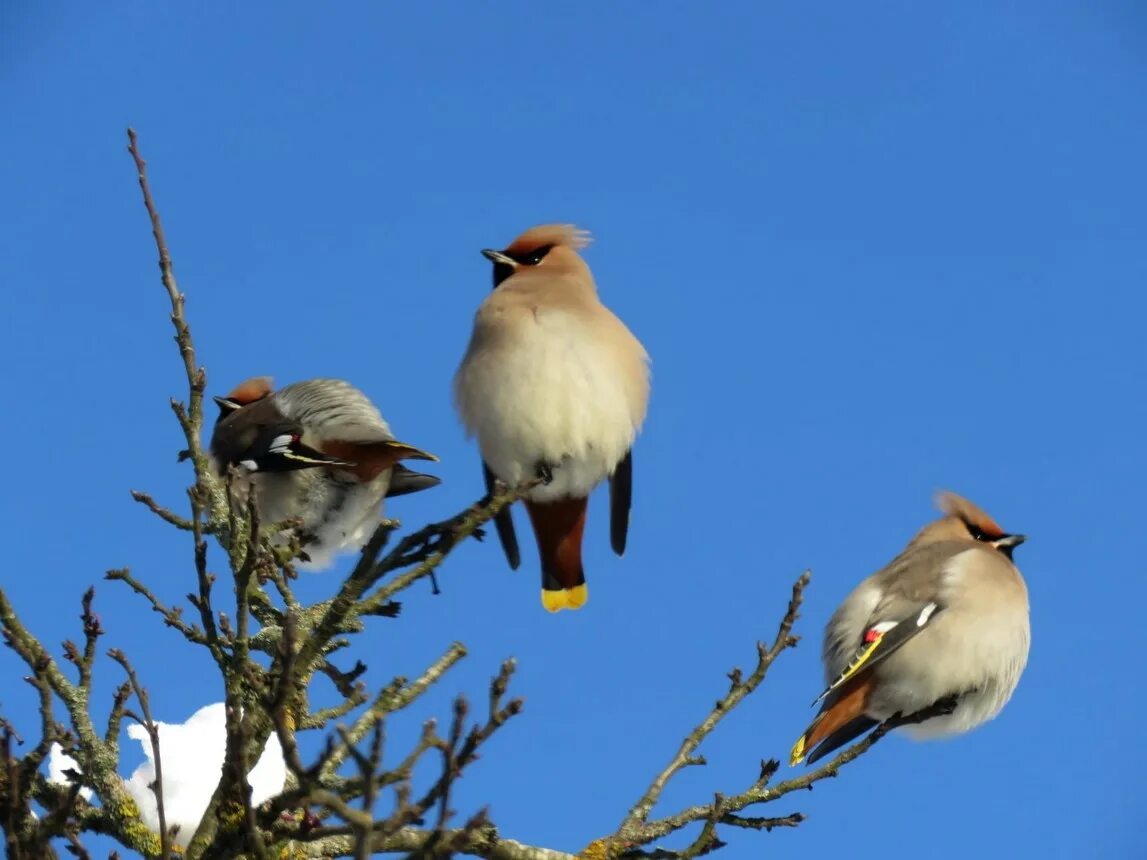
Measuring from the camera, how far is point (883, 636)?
5.01 meters

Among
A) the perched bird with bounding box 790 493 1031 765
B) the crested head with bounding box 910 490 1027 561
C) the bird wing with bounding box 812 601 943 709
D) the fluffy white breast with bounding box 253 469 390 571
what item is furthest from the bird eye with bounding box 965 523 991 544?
the fluffy white breast with bounding box 253 469 390 571

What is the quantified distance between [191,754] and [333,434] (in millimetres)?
2456

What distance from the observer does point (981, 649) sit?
5047mm

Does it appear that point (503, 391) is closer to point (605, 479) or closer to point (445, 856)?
point (605, 479)

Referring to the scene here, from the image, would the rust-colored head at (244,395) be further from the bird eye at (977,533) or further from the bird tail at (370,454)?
the bird eye at (977,533)

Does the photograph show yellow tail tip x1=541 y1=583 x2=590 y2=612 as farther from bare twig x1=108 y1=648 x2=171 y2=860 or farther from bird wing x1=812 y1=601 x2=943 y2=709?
bare twig x1=108 y1=648 x2=171 y2=860

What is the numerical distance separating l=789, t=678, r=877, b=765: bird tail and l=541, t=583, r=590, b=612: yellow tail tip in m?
0.88

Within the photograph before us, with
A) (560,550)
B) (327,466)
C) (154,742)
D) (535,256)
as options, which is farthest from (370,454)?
(154,742)

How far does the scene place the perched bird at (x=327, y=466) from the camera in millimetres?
5141

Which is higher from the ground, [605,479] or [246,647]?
[605,479]

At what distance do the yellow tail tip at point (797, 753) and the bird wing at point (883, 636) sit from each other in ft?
0.46

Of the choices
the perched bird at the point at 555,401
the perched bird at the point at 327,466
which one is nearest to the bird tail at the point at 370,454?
the perched bird at the point at 327,466

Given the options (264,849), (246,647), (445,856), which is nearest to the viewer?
(445,856)

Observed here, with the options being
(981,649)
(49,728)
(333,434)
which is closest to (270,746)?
(49,728)
